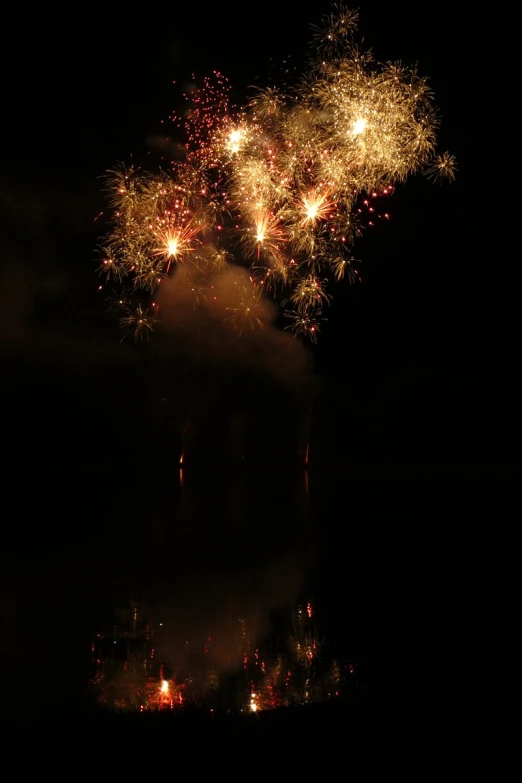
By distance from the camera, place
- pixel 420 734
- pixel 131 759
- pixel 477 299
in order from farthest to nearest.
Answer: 1. pixel 477 299
2. pixel 420 734
3. pixel 131 759

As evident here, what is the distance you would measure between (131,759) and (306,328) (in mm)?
22204

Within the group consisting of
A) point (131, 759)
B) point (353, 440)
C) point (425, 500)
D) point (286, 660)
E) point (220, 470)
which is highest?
point (353, 440)

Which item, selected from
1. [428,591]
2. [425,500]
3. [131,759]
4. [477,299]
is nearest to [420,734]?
[131,759]

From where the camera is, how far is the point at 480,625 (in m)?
7.75

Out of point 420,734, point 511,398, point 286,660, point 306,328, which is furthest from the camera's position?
point 511,398

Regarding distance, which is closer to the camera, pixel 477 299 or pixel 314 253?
pixel 314 253

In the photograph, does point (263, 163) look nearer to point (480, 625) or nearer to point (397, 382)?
point (480, 625)

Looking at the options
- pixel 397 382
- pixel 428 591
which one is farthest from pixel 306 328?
pixel 428 591

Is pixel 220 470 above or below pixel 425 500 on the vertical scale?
above

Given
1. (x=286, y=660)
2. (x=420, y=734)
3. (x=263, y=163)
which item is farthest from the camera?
(x=263, y=163)

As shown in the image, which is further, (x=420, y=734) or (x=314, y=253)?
(x=314, y=253)

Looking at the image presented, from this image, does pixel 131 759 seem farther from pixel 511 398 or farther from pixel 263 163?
pixel 511 398

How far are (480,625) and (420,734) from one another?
2953 millimetres

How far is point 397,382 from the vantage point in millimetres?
29234
